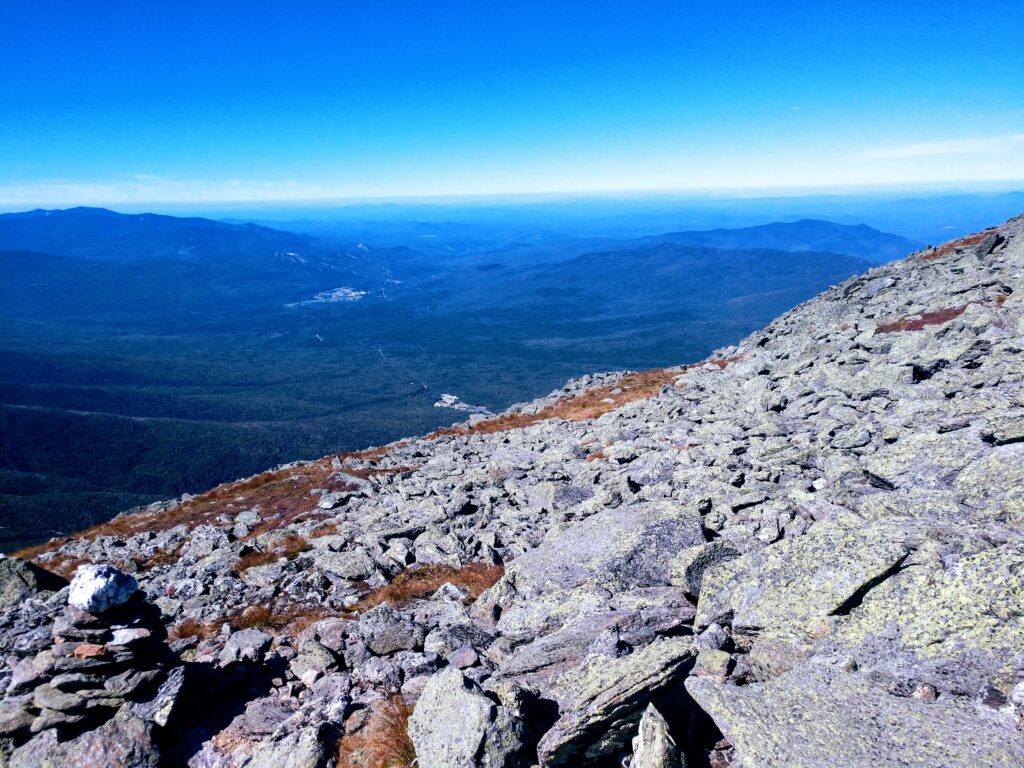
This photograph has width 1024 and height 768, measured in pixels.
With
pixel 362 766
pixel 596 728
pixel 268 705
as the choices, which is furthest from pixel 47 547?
pixel 596 728

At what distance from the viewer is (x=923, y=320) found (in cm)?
3469

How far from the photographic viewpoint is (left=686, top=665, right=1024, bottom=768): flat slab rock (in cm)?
603

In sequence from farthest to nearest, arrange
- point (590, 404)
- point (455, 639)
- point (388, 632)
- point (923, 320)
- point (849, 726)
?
point (590, 404) → point (923, 320) → point (388, 632) → point (455, 639) → point (849, 726)

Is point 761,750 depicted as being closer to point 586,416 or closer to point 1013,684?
point 1013,684

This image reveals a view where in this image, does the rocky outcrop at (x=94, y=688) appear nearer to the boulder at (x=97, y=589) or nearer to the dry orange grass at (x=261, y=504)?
the boulder at (x=97, y=589)

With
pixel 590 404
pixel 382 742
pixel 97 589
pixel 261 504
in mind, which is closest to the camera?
pixel 382 742

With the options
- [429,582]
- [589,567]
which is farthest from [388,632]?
[589,567]

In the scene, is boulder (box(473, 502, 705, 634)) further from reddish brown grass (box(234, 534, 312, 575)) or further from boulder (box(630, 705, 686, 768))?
reddish brown grass (box(234, 534, 312, 575))

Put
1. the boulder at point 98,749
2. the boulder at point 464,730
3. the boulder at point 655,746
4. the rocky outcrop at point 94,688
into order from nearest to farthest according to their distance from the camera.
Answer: the boulder at point 655,746 → the boulder at point 464,730 → the boulder at point 98,749 → the rocky outcrop at point 94,688

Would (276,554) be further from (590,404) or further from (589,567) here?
(590,404)

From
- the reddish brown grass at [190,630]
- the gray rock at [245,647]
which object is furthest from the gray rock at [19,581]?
the gray rock at [245,647]

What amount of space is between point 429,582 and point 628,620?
25.3 ft

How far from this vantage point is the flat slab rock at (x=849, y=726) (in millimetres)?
6027

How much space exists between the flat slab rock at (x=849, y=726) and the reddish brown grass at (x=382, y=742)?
4413mm
